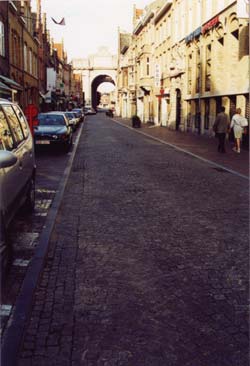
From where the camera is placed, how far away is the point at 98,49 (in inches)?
4867

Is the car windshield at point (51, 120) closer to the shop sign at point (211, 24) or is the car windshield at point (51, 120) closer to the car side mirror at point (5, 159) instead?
the shop sign at point (211, 24)

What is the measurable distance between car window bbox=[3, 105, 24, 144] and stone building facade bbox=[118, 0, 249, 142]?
50.8 feet

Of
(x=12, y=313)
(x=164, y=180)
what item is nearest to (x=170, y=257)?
(x=12, y=313)

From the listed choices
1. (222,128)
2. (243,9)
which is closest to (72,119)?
(243,9)

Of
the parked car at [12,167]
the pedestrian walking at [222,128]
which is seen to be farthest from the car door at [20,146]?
the pedestrian walking at [222,128]

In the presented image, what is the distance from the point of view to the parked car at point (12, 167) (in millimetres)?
4238

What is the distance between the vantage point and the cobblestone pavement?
11.2 feet

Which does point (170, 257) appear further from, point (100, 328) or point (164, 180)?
point (164, 180)

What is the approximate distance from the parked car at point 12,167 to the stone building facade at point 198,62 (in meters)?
15.1

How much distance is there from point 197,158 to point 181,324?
13608mm

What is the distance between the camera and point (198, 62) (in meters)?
30.2

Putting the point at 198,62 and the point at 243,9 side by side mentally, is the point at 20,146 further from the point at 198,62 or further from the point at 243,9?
the point at 198,62

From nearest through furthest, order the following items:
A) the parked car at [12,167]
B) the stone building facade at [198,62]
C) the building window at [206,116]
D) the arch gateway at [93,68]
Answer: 1. the parked car at [12,167]
2. the stone building facade at [198,62]
3. the building window at [206,116]
4. the arch gateway at [93,68]

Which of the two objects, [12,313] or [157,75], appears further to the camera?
[157,75]
